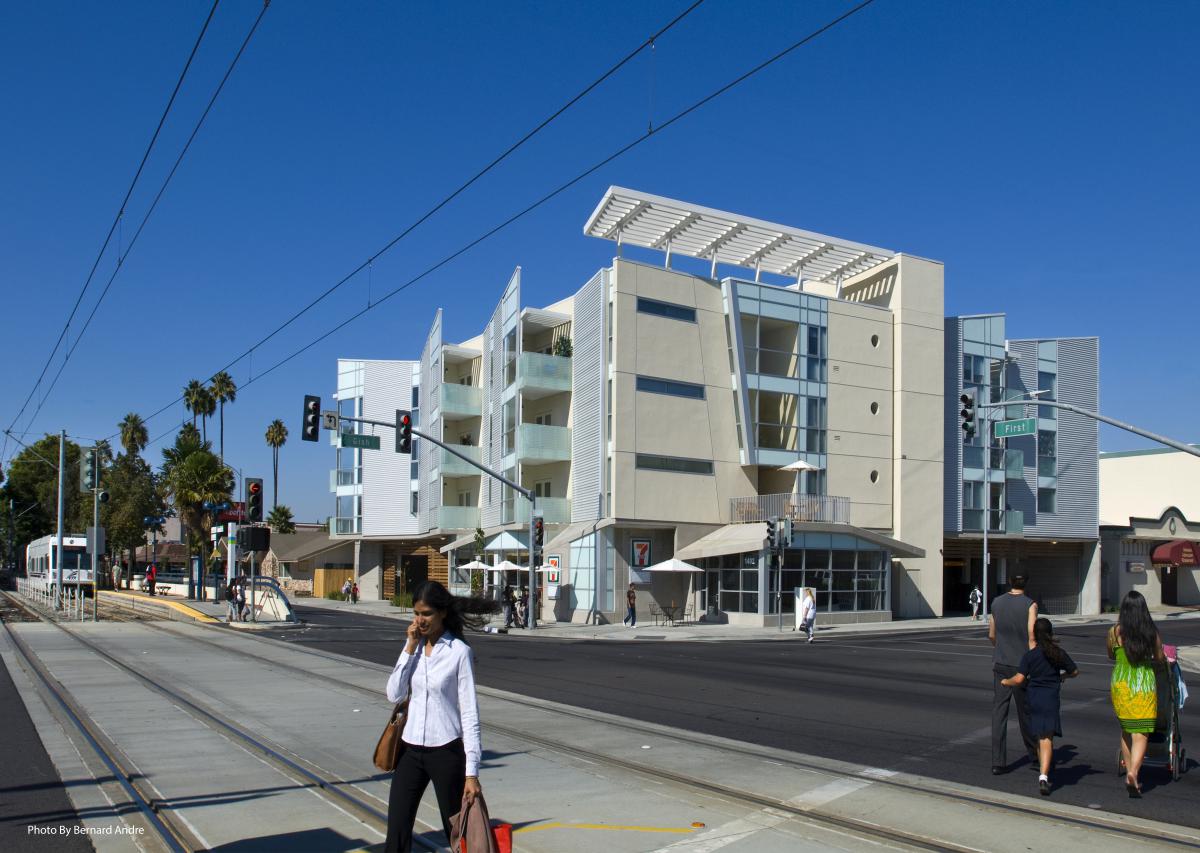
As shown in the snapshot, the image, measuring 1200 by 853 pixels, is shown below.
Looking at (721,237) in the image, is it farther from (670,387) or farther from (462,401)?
(462,401)

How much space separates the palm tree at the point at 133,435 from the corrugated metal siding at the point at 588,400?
49.6 metres

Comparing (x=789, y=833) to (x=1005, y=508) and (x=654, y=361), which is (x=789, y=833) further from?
(x=1005, y=508)

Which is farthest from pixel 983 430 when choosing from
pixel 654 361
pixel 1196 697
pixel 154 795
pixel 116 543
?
pixel 116 543

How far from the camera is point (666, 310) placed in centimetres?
4225

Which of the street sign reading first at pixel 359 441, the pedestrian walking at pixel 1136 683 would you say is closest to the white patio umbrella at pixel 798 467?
the street sign reading first at pixel 359 441

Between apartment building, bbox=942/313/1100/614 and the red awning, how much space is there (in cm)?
576

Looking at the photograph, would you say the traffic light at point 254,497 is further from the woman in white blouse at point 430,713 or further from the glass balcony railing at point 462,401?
the woman in white blouse at point 430,713

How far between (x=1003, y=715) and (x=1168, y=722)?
1392mm

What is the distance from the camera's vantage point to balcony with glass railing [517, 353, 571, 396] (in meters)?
44.8

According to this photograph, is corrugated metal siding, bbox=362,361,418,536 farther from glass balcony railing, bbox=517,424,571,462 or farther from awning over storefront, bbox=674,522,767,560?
awning over storefront, bbox=674,522,767,560

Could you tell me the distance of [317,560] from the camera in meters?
69.4

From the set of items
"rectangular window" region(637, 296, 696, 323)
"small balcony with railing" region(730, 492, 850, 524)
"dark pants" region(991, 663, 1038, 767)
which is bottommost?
"dark pants" region(991, 663, 1038, 767)

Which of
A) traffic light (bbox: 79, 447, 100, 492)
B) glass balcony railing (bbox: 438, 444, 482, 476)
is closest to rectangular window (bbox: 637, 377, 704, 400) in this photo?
glass balcony railing (bbox: 438, 444, 482, 476)

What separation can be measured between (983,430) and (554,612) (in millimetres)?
22331
